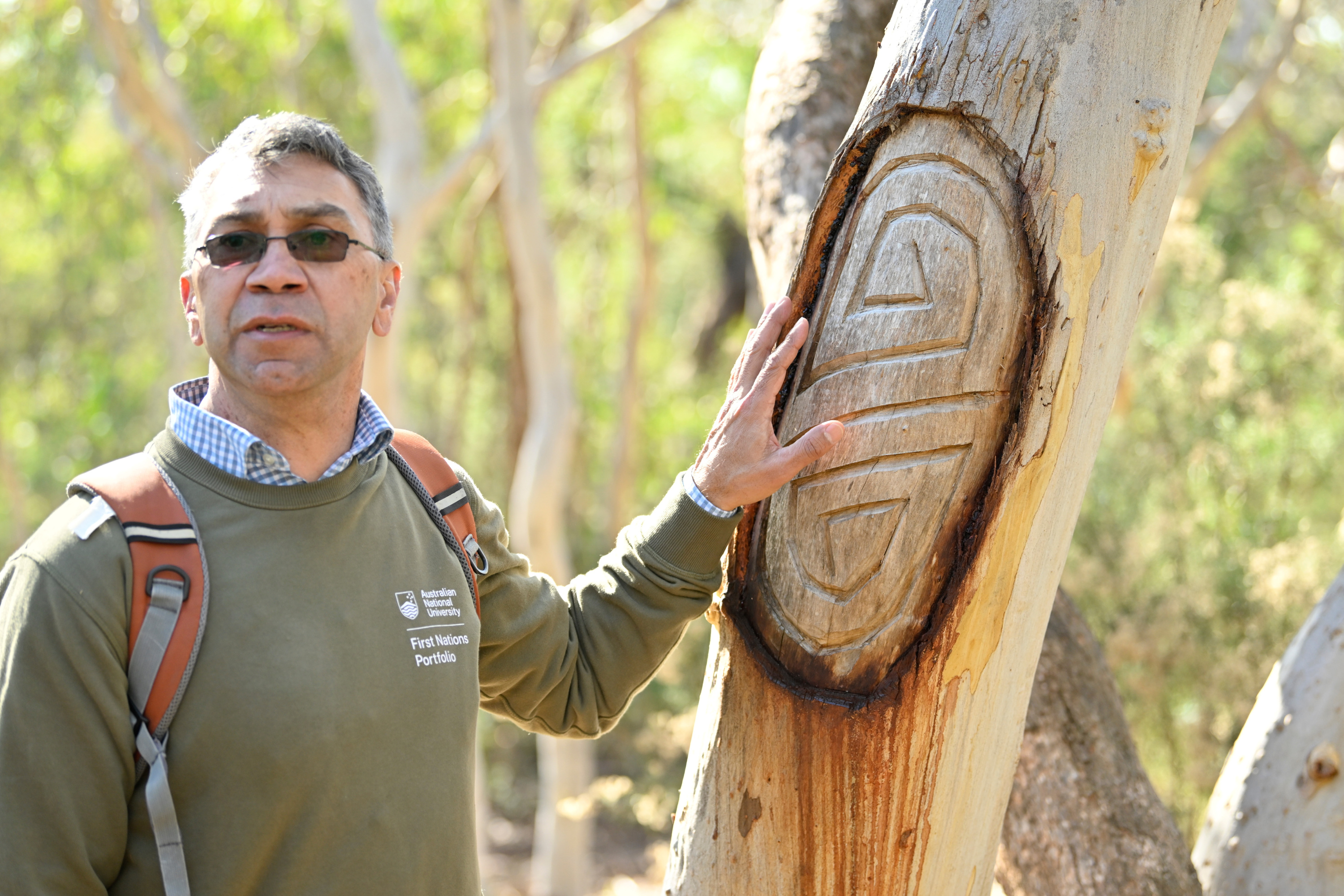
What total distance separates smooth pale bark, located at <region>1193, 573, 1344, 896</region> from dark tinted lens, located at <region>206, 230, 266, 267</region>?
6.91 ft

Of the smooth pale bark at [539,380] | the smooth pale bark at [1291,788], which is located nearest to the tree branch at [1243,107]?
the smooth pale bark at [539,380]

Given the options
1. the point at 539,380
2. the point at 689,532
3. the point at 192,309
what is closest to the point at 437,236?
the point at 539,380

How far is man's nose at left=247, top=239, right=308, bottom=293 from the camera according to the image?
171 centimetres

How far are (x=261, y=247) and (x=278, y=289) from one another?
69mm

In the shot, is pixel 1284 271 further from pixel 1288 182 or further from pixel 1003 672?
pixel 1003 672

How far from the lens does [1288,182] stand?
12.0 meters

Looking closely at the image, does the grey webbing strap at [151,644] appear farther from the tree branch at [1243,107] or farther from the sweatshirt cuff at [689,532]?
the tree branch at [1243,107]

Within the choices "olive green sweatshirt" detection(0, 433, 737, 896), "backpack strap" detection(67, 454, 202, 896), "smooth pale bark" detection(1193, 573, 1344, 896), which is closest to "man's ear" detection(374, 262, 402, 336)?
"olive green sweatshirt" detection(0, 433, 737, 896)

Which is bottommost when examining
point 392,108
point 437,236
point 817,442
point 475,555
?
point 475,555

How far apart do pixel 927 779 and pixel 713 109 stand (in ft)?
37.1

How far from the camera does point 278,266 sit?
1.72 m

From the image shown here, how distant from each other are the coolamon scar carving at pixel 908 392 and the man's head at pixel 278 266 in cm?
73

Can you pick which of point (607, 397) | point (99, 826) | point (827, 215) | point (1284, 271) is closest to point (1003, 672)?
point (827, 215)

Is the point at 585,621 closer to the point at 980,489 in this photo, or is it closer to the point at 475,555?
the point at 475,555
